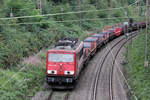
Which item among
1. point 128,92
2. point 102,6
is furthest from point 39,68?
point 102,6

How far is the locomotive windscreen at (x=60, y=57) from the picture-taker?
63.5ft

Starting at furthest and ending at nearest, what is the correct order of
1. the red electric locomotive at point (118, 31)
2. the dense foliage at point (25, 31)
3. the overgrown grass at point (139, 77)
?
the red electric locomotive at point (118, 31) < the dense foliage at point (25, 31) < the overgrown grass at point (139, 77)

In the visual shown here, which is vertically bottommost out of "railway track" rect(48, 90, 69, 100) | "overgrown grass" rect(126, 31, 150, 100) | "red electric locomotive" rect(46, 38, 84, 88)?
"railway track" rect(48, 90, 69, 100)

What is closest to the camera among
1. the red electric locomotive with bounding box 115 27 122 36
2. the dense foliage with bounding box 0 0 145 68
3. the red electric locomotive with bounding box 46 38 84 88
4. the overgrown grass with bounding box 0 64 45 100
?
the overgrown grass with bounding box 0 64 45 100

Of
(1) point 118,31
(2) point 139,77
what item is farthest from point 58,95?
(1) point 118,31

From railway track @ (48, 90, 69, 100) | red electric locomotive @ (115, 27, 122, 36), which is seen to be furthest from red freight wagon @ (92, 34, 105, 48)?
railway track @ (48, 90, 69, 100)

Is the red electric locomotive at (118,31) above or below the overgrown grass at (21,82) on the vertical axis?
above

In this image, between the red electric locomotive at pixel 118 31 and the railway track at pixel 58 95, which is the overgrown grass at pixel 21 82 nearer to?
the railway track at pixel 58 95

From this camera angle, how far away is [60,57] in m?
19.5

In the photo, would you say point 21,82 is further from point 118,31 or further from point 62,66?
point 118,31

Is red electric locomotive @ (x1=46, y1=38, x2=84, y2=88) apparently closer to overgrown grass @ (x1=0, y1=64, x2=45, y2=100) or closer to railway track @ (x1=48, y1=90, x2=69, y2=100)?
railway track @ (x1=48, y1=90, x2=69, y2=100)

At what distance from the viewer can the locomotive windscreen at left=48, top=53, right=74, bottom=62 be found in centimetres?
1936

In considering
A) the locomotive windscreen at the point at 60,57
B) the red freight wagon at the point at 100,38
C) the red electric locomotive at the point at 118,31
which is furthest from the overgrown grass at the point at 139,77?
the red electric locomotive at the point at 118,31

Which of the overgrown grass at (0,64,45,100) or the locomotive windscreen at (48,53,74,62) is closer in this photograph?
the overgrown grass at (0,64,45,100)
